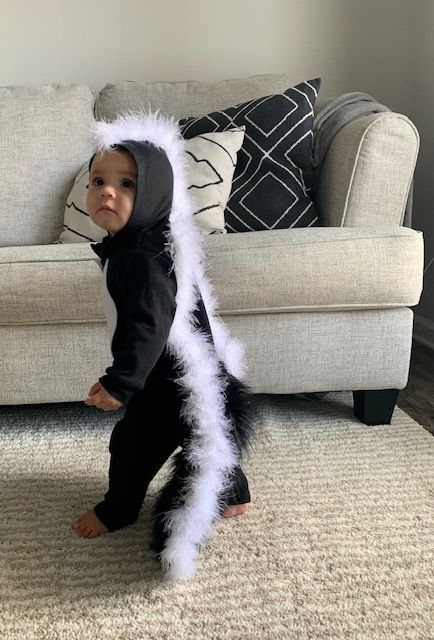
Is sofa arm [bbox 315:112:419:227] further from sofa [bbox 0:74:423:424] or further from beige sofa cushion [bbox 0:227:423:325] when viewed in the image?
beige sofa cushion [bbox 0:227:423:325]

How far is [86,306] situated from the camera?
141 centimetres

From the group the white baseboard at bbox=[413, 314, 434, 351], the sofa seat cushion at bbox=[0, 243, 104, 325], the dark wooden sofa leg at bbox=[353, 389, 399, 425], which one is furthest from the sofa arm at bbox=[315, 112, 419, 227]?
the white baseboard at bbox=[413, 314, 434, 351]

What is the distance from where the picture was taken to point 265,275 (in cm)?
142

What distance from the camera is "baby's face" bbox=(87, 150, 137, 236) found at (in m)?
0.98

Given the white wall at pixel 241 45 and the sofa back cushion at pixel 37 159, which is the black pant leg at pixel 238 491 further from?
the white wall at pixel 241 45

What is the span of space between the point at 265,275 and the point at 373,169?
16.6 inches

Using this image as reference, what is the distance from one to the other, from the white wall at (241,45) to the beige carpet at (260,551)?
44.1 inches

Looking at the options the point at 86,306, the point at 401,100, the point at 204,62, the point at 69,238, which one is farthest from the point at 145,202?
the point at 401,100

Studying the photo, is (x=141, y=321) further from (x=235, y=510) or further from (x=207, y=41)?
(x=207, y=41)

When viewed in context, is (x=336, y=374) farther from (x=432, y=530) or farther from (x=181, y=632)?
(x=181, y=632)

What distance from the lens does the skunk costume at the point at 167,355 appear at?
0.96 metres

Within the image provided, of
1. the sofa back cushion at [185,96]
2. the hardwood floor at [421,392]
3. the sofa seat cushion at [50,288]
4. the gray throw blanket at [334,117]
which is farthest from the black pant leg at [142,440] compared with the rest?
the sofa back cushion at [185,96]

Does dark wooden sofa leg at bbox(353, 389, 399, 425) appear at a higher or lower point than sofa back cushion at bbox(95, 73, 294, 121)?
lower

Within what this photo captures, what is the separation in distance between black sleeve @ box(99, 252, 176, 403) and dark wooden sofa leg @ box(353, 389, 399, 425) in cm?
Result: 74
